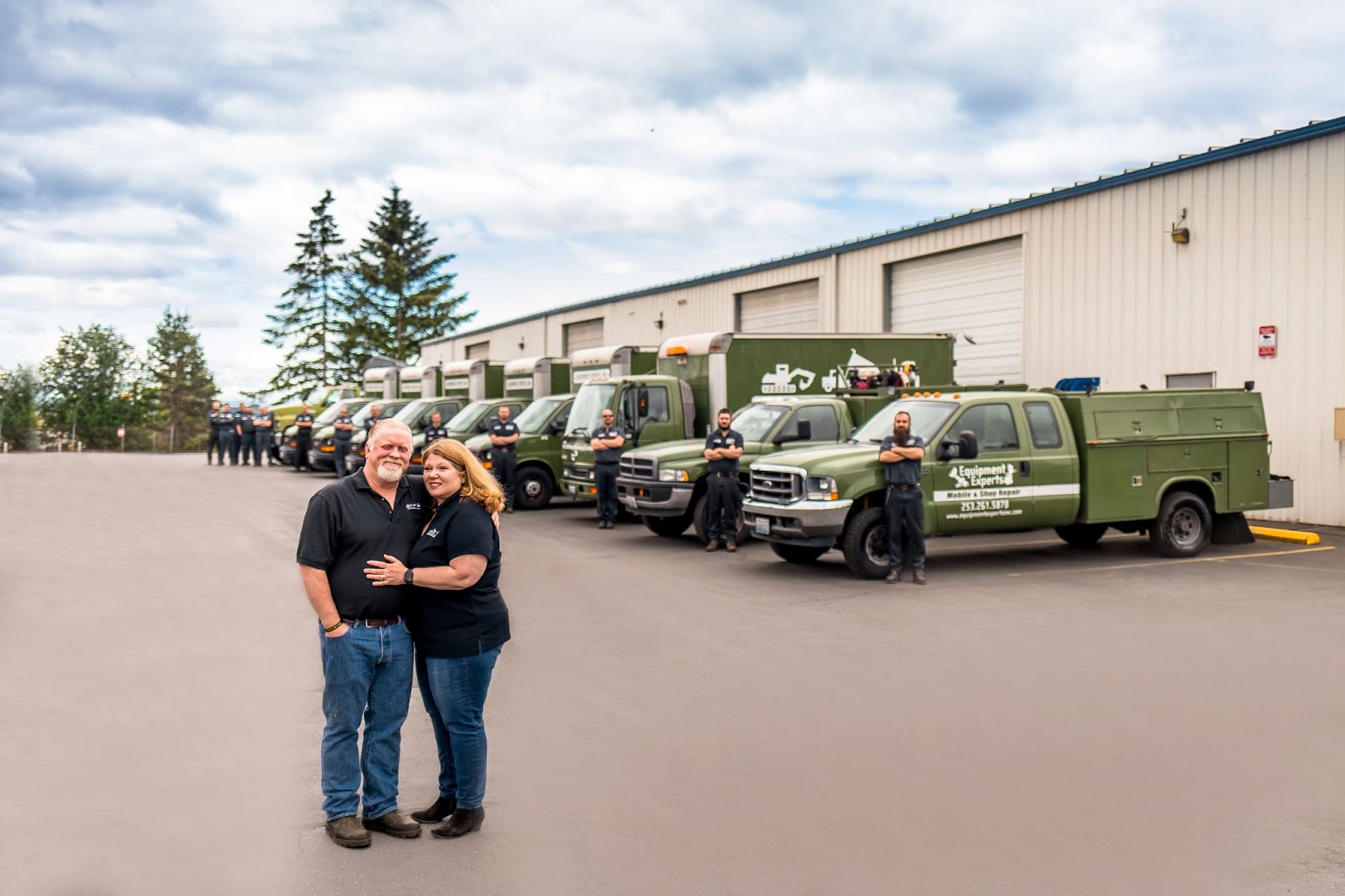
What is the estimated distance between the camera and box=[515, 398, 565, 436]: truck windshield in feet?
70.4

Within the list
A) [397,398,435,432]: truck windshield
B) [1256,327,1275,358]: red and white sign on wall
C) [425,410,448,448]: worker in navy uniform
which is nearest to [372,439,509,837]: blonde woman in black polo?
[1256,327,1275,358]: red and white sign on wall

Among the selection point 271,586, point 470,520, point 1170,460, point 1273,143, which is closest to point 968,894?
point 470,520

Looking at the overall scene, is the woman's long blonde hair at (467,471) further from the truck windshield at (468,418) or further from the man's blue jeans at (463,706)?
the truck windshield at (468,418)

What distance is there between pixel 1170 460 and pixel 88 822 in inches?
486

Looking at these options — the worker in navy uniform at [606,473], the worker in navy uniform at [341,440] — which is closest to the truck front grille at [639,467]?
the worker in navy uniform at [606,473]

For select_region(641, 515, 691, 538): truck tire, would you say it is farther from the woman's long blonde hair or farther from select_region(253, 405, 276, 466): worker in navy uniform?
select_region(253, 405, 276, 466): worker in navy uniform

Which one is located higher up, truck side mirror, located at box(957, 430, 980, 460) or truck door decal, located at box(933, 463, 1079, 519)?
truck side mirror, located at box(957, 430, 980, 460)

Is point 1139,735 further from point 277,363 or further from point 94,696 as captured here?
point 277,363

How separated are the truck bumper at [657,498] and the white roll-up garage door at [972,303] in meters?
9.39

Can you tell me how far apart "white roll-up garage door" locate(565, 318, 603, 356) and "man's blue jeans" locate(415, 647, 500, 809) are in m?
38.1

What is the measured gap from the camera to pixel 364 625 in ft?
16.1

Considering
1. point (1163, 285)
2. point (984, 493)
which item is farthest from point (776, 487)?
point (1163, 285)

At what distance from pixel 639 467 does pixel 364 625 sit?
11.9 metres

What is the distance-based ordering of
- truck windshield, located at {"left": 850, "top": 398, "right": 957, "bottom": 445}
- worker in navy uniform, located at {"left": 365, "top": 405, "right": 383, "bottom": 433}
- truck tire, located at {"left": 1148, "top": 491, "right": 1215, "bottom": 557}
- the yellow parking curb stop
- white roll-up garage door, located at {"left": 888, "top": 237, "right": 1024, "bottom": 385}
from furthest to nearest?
worker in navy uniform, located at {"left": 365, "top": 405, "right": 383, "bottom": 433}, white roll-up garage door, located at {"left": 888, "top": 237, "right": 1024, "bottom": 385}, the yellow parking curb stop, truck tire, located at {"left": 1148, "top": 491, "right": 1215, "bottom": 557}, truck windshield, located at {"left": 850, "top": 398, "right": 957, "bottom": 445}
